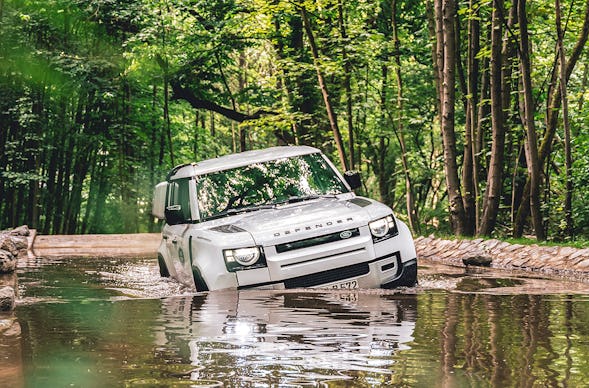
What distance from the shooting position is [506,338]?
5.88 meters

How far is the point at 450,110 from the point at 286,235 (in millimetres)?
9558

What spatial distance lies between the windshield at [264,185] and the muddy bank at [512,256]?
326cm

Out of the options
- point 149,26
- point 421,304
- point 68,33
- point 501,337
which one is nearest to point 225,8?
point 149,26

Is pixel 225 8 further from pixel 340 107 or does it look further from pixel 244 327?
pixel 244 327

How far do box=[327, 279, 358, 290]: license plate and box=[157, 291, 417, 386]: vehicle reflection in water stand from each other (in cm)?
21

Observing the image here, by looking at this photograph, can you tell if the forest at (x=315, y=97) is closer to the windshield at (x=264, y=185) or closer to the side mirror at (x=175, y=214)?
the windshield at (x=264, y=185)

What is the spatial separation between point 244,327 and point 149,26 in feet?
78.7

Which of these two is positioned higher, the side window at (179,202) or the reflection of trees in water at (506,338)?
the side window at (179,202)

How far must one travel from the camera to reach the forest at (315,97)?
1778cm

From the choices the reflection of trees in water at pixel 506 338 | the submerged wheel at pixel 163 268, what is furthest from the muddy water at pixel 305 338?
the submerged wheel at pixel 163 268

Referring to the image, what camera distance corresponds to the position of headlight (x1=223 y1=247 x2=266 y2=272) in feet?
28.0

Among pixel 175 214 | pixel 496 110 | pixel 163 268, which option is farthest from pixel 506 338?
pixel 496 110

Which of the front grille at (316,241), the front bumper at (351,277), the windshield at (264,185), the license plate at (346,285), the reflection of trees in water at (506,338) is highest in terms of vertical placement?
the windshield at (264,185)

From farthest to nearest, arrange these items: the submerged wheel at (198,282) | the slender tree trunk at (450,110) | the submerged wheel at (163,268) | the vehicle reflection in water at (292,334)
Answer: the slender tree trunk at (450,110)
the submerged wheel at (163,268)
the submerged wheel at (198,282)
the vehicle reflection in water at (292,334)
